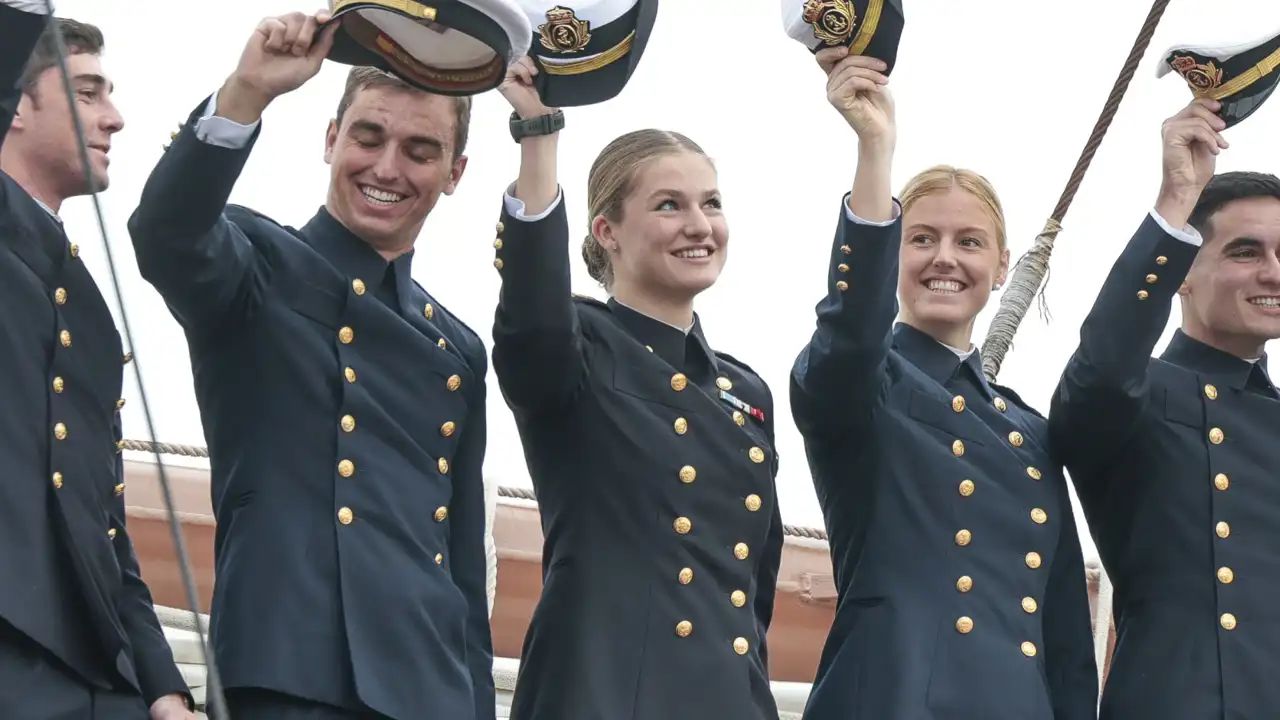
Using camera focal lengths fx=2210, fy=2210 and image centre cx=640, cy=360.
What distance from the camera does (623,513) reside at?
295 centimetres

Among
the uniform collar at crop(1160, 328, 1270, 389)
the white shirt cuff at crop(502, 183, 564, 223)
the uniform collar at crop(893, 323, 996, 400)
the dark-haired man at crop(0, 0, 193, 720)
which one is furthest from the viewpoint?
the uniform collar at crop(1160, 328, 1270, 389)

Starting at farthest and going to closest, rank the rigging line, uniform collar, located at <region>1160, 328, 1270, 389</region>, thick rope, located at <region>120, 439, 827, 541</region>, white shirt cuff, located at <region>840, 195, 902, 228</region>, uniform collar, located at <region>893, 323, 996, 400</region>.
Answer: thick rope, located at <region>120, 439, 827, 541</region> → uniform collar, located at <region>1160, 328, 1270, 389</region> → uniform collar, located at <region>893, 323, 996, 400</region> → white shirt cuff, located at <region>840, 195, 902, 228</region> → the rigging line

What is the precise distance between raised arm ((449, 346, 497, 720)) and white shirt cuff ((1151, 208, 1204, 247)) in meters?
1.07

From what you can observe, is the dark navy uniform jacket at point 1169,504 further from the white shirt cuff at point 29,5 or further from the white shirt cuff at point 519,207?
the white shirt cuff at point 29,5

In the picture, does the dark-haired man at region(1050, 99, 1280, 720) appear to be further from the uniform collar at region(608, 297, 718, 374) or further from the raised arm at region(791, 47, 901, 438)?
the uniform collar at region(608, 297, 718, 374)

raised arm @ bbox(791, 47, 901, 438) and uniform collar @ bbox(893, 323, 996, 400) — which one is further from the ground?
raised arm @ bbox(791, 47, 901, 438)

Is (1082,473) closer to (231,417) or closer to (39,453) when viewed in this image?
(231,417)

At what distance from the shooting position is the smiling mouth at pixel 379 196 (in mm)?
2982

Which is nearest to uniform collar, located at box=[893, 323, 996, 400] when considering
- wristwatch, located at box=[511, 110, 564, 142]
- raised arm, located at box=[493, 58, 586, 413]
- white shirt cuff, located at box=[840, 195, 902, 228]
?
white shirt cuff, located at box=[840, 195, 902, 228]

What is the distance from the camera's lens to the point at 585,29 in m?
2.92

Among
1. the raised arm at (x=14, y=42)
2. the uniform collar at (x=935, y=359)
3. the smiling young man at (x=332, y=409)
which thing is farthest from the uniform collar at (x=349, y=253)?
the uniform collar at (x=935, y=359)

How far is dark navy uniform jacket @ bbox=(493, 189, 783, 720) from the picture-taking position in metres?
2.86

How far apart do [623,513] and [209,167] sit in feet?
2.43

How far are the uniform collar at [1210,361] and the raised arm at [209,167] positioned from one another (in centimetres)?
157
